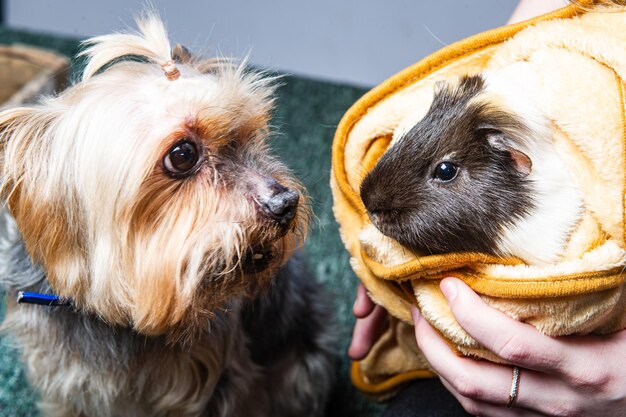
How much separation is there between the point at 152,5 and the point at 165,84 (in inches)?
7.7

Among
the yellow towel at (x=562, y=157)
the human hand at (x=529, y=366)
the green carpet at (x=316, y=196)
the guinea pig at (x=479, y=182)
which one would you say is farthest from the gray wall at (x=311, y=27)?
the human hand at (x=529, y=366)

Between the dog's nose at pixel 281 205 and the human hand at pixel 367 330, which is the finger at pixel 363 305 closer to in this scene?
the human hand at pixel 367 330

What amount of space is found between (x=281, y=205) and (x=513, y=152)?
1.10 feet

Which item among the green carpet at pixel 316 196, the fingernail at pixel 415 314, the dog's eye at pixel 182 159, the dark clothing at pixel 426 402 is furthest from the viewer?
the green carpet at pixel 316 196

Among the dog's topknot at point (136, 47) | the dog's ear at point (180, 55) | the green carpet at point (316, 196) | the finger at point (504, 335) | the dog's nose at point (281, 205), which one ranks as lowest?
the green carpet at point (316, 196)

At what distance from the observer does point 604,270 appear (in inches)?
34.3

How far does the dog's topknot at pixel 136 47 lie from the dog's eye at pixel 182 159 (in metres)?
0.11

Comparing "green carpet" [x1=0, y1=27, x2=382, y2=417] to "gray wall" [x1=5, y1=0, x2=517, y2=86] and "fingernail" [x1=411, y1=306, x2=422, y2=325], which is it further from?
"fingernail" [x1=411, y1=306, x2=422, y2=325]

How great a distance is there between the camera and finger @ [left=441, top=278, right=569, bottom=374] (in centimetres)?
Answer: 93

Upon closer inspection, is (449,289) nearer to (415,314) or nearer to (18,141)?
(415,314)

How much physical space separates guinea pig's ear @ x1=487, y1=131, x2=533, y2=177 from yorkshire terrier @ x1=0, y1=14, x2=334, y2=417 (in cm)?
30

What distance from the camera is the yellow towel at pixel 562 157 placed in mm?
875

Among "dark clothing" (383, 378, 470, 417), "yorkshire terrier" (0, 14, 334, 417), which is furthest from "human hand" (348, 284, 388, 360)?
"yorkshire terrier" (0, 14, 334, 417)

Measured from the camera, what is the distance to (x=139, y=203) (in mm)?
978
